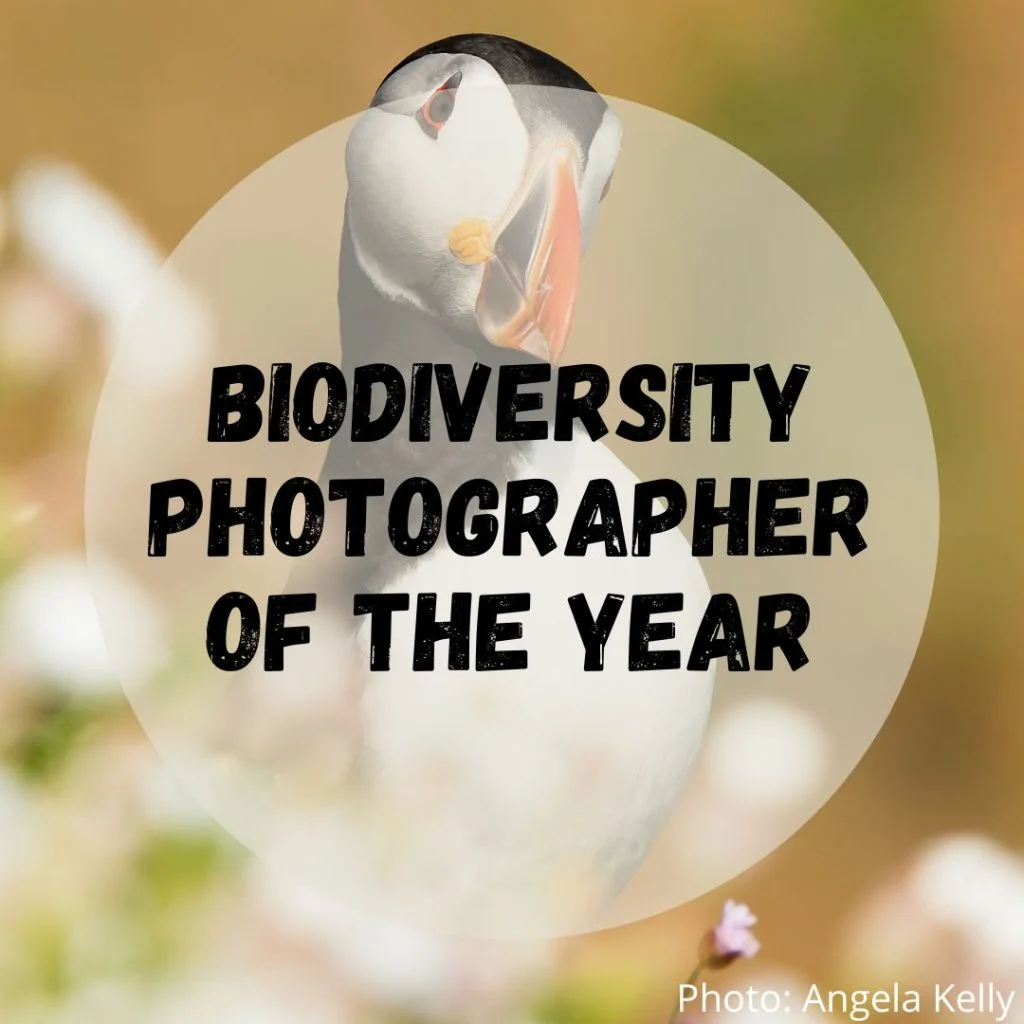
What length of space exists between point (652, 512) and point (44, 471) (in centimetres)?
47

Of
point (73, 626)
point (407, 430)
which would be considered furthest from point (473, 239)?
point (73, 626)

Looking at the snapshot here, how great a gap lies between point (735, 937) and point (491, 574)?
12.7 inches

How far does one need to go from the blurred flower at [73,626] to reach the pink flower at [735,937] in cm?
46

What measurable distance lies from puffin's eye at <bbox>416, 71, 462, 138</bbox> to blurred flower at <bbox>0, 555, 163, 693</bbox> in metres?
0.40

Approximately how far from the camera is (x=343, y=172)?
0.92 metres

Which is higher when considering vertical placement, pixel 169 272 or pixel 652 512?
pixel 169 272

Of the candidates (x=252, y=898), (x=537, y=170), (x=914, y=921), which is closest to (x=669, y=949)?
(x=914, y=921)

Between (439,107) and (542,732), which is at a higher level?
(439,107)

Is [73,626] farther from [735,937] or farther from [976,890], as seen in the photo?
[976,890]

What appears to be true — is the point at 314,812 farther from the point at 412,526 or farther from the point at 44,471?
the point at 44,471

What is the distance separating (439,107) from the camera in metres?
0.88

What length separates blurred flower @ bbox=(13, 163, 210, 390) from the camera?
0.92m

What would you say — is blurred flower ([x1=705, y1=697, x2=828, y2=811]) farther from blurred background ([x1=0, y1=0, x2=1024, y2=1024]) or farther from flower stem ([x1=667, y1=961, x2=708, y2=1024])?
flower stem ([x1=667, y1=961, x2=708, y2=1024])

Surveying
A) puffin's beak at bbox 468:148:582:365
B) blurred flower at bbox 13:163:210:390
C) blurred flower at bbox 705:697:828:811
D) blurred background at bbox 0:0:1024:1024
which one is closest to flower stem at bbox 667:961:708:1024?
blurred background at bbox 0:0:1024:1024
